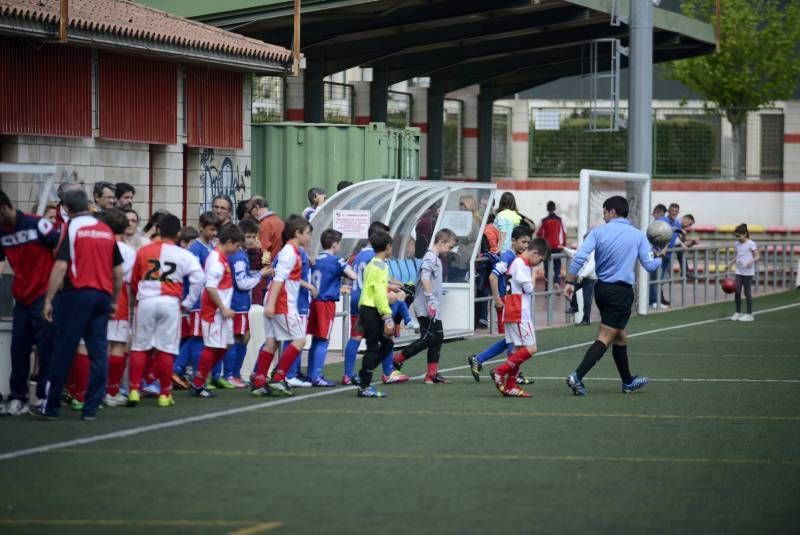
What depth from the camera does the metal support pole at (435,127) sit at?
33.8 m

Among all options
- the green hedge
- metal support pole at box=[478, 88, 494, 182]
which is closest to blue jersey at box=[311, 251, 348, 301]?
metal support pole at box=[478, 88, 494, 182]

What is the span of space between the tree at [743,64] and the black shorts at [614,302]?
28762mm

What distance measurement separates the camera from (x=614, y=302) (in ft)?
45.3

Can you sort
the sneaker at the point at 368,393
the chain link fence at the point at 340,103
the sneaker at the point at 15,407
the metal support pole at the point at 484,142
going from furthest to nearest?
the metal support pole at the point at 484,142 → the chain link fence at the point at 340,103 → the sneaker at the point at 368,393 → the sneaker at the point at 15,407

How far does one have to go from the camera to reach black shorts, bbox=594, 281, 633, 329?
13.8m

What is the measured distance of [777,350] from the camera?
752 inches

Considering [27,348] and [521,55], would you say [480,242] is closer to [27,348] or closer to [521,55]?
[27,348]

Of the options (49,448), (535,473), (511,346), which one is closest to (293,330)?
(511,346)

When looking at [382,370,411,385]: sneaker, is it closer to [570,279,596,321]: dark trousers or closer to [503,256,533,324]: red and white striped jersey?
[503,256,533,324]: red and white striped jersey

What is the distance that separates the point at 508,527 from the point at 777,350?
11.8 meters

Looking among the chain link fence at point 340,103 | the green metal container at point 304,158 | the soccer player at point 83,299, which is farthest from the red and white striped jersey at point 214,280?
the chain link fence at point 340,103

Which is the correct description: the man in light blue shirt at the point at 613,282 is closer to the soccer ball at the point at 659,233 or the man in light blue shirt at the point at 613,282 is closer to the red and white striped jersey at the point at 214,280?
the red and white striped jersey at the point at 214,280

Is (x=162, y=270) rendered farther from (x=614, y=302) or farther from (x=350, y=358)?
(x=614, y=302)

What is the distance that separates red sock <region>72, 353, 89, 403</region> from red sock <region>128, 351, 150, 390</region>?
16.0 inches
